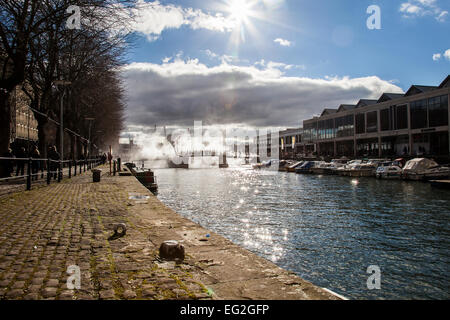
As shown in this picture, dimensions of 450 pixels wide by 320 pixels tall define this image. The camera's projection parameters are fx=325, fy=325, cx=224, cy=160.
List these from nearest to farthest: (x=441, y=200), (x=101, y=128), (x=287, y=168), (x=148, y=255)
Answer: (x=148, y=255) → (x=441, y=200) → (x=101, y=128) → (x=287, y=168)

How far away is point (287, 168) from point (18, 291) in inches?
2742

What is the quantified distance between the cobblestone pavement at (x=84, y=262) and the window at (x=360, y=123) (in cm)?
7656

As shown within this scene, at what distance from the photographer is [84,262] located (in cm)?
446

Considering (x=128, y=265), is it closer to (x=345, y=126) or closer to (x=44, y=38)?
(x=44, y=38)

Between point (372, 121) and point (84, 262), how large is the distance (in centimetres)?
7708

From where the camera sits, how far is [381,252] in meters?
10.3

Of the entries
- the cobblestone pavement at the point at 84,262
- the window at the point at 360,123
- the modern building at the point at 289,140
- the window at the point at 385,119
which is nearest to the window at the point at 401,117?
the window at the point at 385,119

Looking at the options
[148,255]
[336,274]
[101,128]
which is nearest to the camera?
[148,255]

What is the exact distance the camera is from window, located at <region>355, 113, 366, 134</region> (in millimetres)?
75581

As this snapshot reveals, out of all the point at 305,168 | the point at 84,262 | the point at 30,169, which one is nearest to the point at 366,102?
the point at 305,168

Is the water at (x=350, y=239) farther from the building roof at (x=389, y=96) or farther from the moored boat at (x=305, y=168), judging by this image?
the building roof at (x=389, y=96)

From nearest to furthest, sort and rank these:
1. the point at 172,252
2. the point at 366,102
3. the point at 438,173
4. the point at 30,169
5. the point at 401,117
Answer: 1. the point at 172,252
2. the point at 30,169
3. the point at 438,173
4. the point at 401,117
5. the point at 366,102
